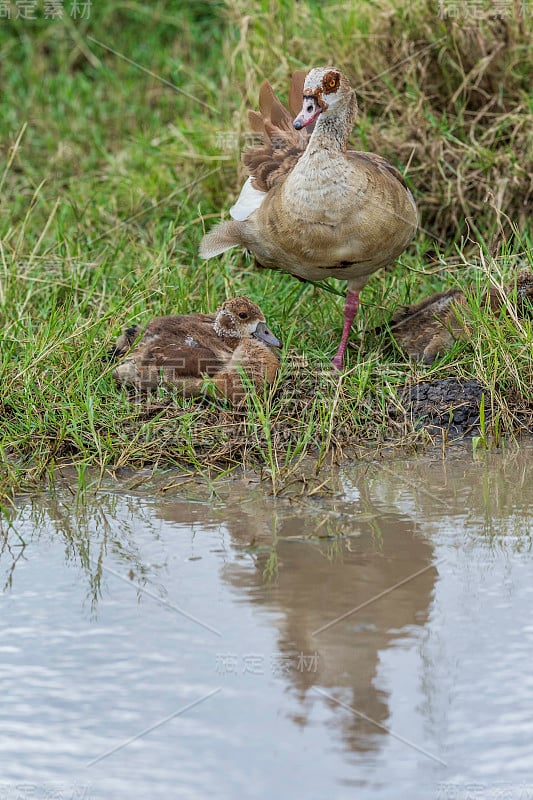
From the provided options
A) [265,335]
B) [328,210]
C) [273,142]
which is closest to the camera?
[328,210]

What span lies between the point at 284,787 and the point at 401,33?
17.1 feet

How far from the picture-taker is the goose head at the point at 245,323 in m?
4.83

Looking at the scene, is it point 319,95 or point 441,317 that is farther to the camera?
point 441,317

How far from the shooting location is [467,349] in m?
4.98

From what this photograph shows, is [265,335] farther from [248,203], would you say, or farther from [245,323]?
[248,203]

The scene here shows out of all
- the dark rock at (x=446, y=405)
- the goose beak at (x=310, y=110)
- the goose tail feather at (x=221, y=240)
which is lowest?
the dark rock at (x=446, y=405)

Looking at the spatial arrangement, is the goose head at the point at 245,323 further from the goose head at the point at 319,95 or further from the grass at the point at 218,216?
the goose head at the point at 319,95

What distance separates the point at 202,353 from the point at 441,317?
1135mm

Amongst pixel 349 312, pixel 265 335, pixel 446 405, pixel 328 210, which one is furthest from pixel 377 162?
pixel 446 405

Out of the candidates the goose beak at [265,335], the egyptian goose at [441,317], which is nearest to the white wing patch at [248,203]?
the goose beak at [265,335]

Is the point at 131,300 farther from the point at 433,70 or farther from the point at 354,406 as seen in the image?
the point at 433,70

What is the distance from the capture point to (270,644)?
9.20ft

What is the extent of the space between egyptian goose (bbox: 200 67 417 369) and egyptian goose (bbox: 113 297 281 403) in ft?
1.06

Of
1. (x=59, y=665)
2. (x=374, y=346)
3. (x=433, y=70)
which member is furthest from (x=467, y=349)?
(x=59, y=665)
